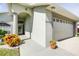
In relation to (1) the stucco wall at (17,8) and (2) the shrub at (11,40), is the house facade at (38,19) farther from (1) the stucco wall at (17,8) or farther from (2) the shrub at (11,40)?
(2) the shrub at (11,40)

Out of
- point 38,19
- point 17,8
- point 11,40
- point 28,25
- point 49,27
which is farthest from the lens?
point 28,25

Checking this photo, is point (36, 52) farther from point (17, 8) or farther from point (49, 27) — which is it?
point (17, 8)

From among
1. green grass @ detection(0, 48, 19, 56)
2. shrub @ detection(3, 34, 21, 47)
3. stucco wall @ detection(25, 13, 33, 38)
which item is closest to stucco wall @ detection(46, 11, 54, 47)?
stucco wall @ detection(25, 13, 33, 38)

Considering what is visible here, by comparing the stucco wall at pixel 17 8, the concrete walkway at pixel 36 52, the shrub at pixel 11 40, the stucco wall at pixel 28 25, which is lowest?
the concrete walkway at pixel 36 52

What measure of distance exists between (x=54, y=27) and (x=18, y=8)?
11.8 ft

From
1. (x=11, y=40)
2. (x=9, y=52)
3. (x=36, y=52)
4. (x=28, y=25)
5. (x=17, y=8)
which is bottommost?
(x=36, y=52)

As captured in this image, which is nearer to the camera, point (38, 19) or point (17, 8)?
point (17, 8)

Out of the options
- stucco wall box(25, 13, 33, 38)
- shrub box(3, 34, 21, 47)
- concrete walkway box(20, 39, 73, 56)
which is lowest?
concrete walkway box(20, 39, 73, 56)

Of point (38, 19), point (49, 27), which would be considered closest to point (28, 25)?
point (38, 19)

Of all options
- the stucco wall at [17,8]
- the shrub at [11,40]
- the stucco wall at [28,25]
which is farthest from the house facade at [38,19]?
the shrub at [11,40]

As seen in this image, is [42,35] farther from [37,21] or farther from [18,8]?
[18,8]

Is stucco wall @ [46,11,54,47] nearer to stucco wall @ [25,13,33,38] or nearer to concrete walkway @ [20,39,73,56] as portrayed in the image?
concrete walkway @ [20,39,73,56]

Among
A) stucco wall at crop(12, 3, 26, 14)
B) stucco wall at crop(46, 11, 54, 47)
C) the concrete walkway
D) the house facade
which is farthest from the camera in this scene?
stucco wall at crop(46, 11, 54, 47)

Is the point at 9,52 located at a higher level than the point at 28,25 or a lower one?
lower
